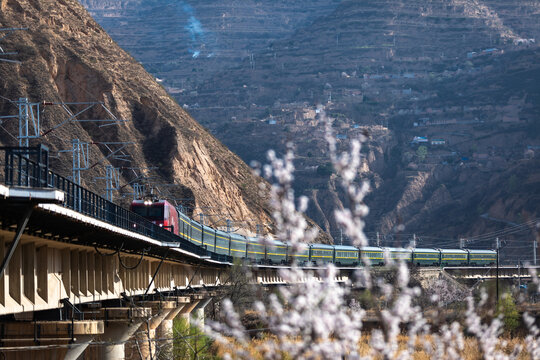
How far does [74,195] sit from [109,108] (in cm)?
8841

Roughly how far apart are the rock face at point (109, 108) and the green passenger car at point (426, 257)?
2018cm

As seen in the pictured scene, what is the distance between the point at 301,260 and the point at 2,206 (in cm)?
7781

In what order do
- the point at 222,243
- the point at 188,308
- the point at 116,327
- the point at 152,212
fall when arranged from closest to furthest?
the point at 116,327
the point at 188,308
the point at 152,212
the point at 222,243

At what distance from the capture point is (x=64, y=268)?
92.5 ft

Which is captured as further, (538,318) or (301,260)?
(301,260)

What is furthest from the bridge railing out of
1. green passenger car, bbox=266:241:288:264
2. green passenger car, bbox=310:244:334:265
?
green passenger car, bbox=310:244:334:265

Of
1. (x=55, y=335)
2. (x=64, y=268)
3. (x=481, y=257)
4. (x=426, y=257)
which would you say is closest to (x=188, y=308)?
(x=64, y=268)

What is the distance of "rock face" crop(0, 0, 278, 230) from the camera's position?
97875 mm

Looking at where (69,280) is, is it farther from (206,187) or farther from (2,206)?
(206,187)

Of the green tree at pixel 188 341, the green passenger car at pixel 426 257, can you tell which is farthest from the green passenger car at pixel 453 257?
the green tree at pixel 188 341

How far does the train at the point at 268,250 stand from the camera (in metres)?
58.8

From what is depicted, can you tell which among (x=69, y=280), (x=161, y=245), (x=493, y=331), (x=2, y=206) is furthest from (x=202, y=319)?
(x=493, y=331)

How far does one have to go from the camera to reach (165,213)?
58.2 m

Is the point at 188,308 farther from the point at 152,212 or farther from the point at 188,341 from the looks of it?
the point at 188,341
